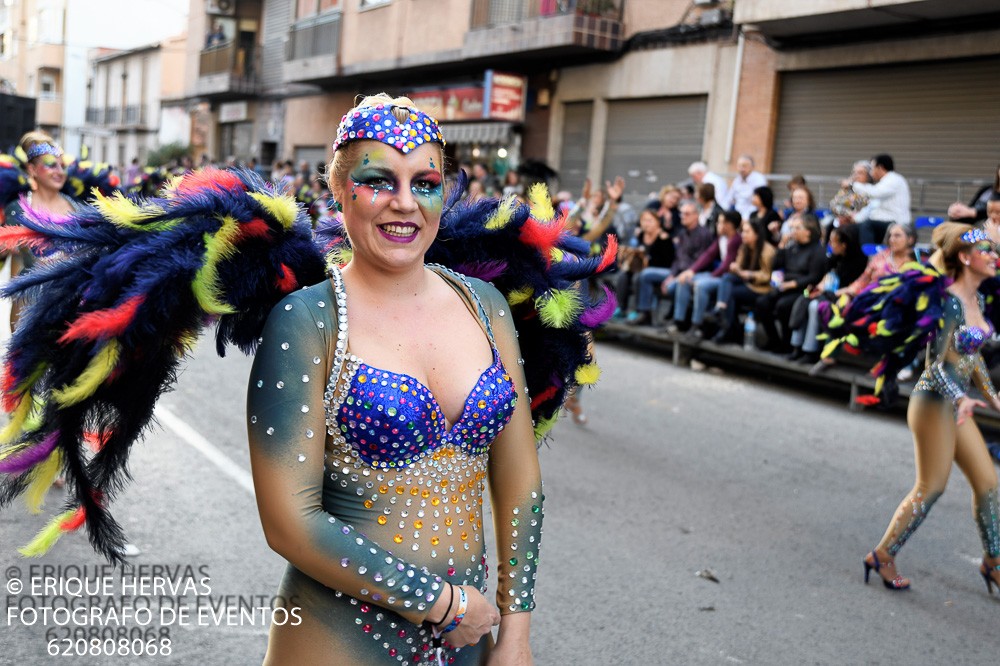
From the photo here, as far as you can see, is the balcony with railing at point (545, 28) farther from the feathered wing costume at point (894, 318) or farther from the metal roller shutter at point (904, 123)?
the feathered wing costume at point (894, 318)

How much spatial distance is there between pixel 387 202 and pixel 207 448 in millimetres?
5493

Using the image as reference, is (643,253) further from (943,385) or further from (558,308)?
(558,308)

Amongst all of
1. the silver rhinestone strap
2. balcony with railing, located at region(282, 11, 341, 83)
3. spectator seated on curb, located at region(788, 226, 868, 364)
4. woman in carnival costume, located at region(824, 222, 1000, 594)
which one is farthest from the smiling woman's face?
balcony with railing, located at region(282, 11, 341, 83)

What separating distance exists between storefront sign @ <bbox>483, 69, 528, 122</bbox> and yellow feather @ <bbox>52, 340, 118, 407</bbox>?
1953 cm

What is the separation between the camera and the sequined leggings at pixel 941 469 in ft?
17.6

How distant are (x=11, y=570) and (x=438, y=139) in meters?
3.66

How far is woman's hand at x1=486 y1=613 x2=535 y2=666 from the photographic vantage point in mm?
2215

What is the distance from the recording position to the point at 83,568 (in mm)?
4820

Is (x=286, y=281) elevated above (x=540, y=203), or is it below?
below

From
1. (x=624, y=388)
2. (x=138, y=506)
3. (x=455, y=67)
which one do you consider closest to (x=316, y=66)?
(x=455, y=67)

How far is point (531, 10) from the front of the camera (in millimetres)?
20062

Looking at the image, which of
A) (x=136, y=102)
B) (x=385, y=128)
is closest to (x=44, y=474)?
(x=385, y=128)

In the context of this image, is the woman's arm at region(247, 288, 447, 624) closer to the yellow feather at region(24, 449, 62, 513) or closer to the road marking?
the yellow feather at region(24, 449, 62, 513)

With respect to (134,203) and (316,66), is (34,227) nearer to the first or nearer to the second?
(134,203)
